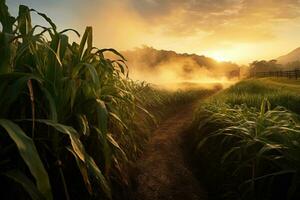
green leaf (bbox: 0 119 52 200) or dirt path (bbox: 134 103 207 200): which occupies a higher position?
green leaf (bbox: 0 119 52 200)

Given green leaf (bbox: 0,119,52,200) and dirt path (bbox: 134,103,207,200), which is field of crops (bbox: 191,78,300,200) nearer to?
dirt path (bbox: 134,103,207,200)

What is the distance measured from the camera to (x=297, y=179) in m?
2.58

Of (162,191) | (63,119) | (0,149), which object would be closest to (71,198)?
(63,119)

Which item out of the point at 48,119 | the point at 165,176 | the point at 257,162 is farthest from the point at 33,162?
the point at 165,176

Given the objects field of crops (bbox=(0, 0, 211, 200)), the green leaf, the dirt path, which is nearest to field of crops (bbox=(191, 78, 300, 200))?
the dirt path

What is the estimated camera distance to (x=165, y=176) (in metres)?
3.97

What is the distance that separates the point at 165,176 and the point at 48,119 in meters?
2.12

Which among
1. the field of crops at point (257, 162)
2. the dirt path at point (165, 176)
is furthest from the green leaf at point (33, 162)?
the dirt path at point (165, 176)

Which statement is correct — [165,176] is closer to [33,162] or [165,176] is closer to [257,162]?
[257,162]

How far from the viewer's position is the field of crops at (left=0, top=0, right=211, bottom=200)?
1.72m

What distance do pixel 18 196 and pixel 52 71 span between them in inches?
32.6

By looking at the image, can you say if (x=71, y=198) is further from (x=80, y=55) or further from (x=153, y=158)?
(x=153, y=158)

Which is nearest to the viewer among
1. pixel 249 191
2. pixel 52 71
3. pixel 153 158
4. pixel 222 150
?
pixel 52 71

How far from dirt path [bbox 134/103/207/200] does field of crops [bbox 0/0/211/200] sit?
0.48 m
